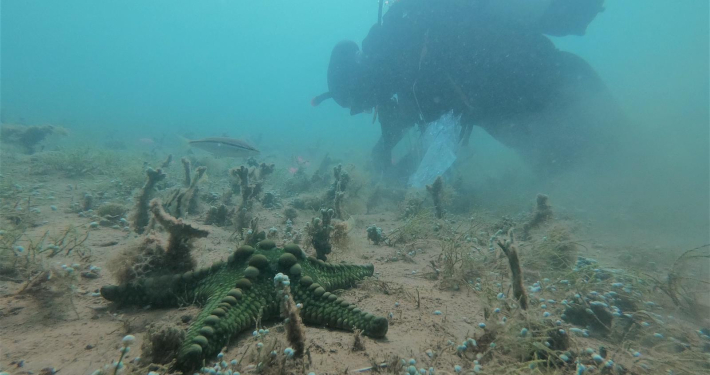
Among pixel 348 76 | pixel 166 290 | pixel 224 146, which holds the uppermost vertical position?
pixel 348 76

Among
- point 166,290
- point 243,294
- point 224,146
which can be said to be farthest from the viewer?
point 224,146

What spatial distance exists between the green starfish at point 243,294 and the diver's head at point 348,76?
47.9 ft

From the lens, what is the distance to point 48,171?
9.54 metres

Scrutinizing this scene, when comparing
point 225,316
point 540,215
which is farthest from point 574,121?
point 225,316

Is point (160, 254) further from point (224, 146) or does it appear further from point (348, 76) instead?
point (348, 76)

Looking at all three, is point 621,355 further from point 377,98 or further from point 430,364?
point 377,98

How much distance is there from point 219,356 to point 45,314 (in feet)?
6.56

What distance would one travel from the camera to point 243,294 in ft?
8.48

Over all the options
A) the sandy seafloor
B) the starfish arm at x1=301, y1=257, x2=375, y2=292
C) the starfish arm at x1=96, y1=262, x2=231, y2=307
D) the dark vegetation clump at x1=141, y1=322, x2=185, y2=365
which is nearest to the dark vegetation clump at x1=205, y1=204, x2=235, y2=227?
the sandy seafloor

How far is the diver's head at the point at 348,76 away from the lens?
16359 millimetres

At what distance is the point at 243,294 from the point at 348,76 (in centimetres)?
1565

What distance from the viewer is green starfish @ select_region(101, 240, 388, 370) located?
2.34m

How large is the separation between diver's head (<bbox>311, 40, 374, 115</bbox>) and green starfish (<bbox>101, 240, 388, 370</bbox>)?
47.9 feet

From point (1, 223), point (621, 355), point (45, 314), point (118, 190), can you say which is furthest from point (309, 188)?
point (621, 355)
